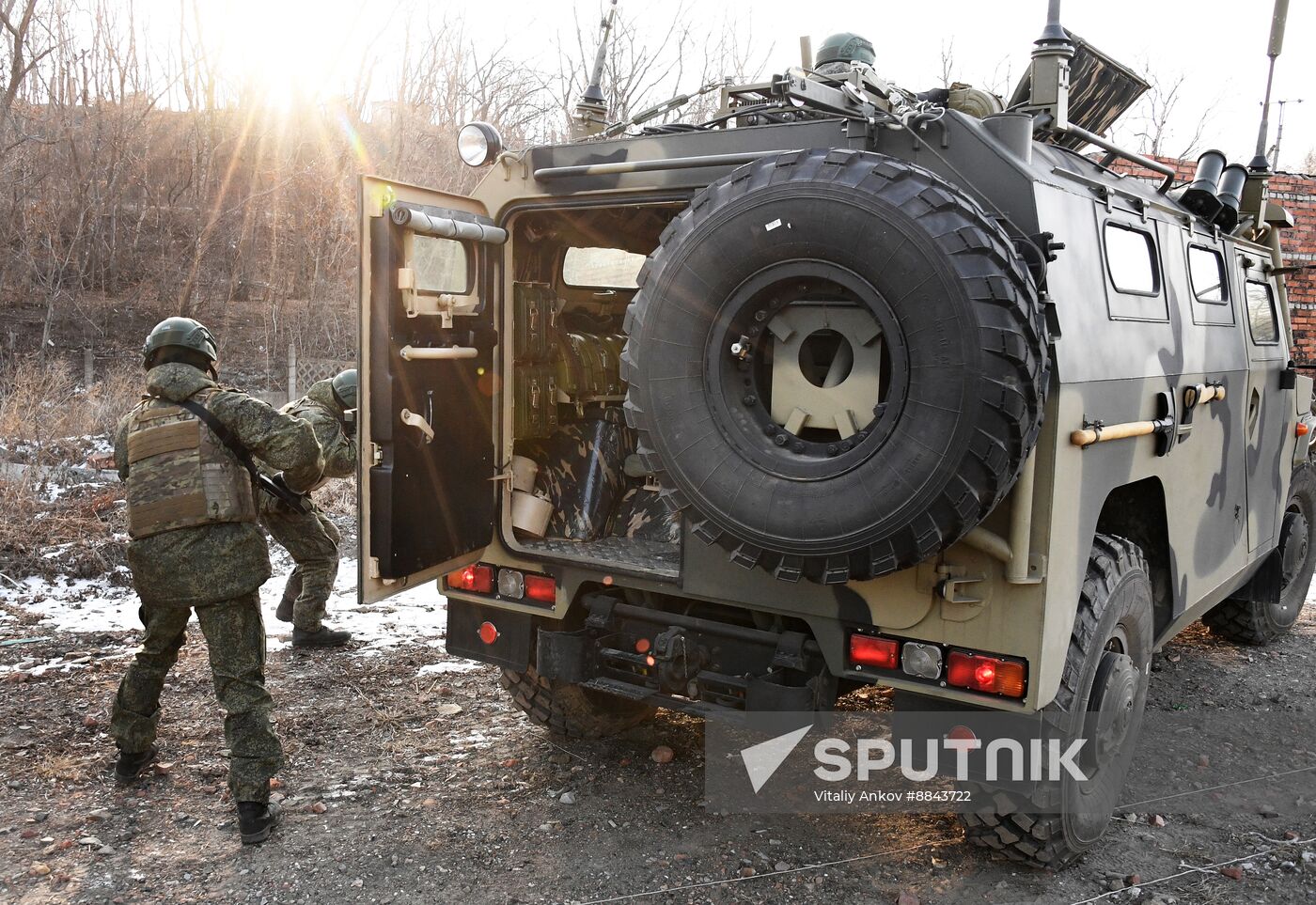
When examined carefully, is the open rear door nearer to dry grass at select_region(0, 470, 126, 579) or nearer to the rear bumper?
the rear bumper

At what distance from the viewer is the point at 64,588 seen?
19.8 feet

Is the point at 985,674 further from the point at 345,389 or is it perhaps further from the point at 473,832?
the point at 345,389

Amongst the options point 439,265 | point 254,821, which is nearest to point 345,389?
point 439,265

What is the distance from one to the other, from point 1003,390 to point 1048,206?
744 millimetres

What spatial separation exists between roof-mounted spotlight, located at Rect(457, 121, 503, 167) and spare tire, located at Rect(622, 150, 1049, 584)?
0.95 m

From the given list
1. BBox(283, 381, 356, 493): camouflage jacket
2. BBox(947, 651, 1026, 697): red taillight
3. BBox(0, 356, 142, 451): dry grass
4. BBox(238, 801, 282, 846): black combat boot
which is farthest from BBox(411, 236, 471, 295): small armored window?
BBox(0, 356, 142, 451): dry grass

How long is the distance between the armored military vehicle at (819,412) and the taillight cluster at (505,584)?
0.03 feet

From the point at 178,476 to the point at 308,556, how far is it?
1.93 m

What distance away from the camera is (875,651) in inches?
119

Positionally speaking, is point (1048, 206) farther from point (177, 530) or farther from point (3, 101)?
point (3, 101)

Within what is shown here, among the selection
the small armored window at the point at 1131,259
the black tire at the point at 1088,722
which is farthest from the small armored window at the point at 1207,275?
the black tire at the point at 1088,722

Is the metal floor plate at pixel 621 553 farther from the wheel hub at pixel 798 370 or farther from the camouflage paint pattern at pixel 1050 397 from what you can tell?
the wheel hub at pixel 798 370

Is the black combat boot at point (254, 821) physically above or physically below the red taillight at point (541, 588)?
below

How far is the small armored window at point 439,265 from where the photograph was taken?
320 centimetres
